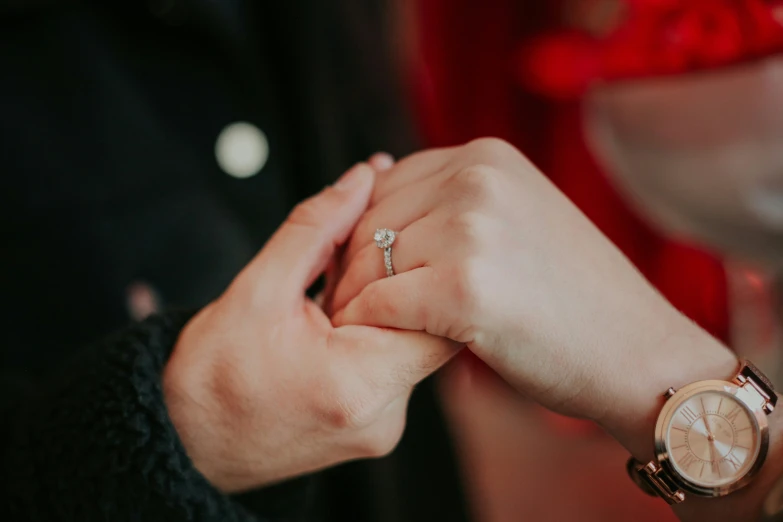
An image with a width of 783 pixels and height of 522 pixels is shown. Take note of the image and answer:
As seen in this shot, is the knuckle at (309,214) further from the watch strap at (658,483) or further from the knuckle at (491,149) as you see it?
the watch strap at (658,483)

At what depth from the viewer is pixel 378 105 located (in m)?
0.80

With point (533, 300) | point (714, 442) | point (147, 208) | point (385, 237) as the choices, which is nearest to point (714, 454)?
point (714, 442)

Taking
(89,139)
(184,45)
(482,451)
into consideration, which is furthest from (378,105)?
(482,451)

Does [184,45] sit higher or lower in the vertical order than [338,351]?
higher

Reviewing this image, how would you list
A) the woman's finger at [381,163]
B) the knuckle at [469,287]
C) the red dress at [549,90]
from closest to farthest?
the knuckle at [469,287] < the woman's finger at [381,163] < the red dress at [549,90]

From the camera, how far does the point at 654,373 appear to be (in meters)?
0.41

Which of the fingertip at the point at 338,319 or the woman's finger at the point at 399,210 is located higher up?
the woman's finger at the point at 399,210

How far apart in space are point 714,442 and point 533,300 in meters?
0.15

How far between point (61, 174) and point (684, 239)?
0.75 m

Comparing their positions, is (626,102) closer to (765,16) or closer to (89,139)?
(765,16)

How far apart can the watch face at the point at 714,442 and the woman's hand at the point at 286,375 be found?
6.2 inches

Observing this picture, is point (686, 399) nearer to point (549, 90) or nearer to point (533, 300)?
point (533, 300)

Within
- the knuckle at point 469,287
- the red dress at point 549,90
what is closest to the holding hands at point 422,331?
the knuckle at point 469,287

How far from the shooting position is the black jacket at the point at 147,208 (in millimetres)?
398
